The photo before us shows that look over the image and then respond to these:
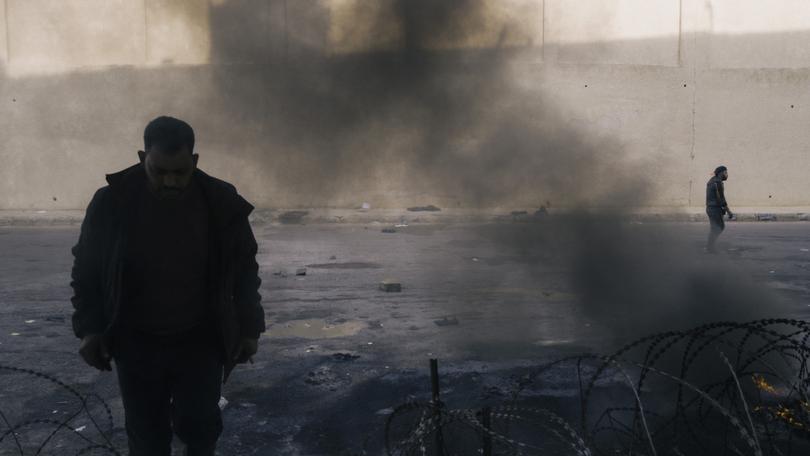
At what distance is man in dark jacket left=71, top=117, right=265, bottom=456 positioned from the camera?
241cm

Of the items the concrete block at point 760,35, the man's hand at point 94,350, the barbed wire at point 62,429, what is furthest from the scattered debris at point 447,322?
the concrete block at point 760,35

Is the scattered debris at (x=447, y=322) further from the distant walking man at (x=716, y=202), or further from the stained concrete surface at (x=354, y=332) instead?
the distant walking man at (x=716, y=202)

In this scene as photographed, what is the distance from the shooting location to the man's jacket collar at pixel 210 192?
242 centimetres

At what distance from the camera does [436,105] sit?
30.8 feet

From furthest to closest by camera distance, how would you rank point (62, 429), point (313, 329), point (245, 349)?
point (313, 329), point (62, 429), point (245, 349)

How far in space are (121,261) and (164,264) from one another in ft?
0.44

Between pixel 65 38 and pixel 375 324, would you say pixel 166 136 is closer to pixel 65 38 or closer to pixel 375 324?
pixel 375 324

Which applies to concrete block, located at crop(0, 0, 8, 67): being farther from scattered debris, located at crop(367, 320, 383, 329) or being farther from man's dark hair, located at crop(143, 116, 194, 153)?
man's dark hair, located at crop(143, 116, 194, 153)

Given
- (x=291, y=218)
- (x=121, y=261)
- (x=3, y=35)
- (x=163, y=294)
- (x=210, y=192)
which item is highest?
(x=3, y=35)

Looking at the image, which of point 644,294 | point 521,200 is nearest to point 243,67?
point 521,200

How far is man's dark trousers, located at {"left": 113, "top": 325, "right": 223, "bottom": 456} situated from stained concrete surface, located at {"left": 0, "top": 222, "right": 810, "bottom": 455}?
1016mm

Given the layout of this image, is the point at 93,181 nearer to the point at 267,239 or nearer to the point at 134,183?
the point at 267,239

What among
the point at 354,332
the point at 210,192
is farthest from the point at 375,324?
the point at 210,192

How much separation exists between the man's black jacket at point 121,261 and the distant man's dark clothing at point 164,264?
0.12ft
